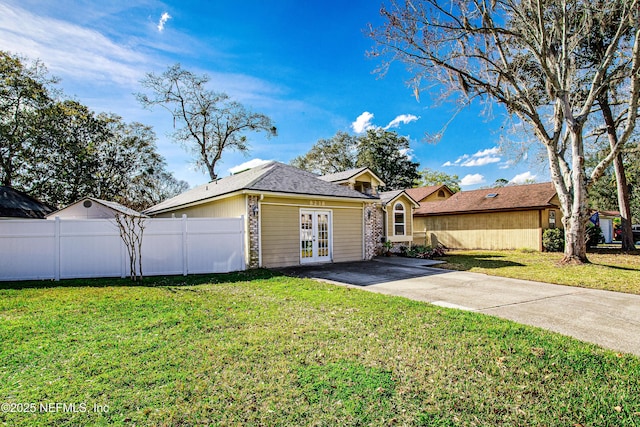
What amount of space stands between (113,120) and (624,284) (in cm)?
3257

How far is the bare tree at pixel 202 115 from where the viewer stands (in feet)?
82.9

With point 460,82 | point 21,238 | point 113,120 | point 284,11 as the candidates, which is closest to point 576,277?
point 460,82

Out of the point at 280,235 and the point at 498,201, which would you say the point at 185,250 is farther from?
the point at 498,201

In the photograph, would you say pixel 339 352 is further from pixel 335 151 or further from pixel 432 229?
pixel 335 151

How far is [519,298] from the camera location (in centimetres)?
677

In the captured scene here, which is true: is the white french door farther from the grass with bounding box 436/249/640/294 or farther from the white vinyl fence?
the grass with bounding box 436/249/640/294

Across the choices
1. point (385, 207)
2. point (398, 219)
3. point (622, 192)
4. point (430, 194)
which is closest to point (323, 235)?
point (385, 207)

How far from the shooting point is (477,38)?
12.8m

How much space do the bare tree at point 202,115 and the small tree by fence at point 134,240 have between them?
19232 mm

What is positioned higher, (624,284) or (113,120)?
(113,120)

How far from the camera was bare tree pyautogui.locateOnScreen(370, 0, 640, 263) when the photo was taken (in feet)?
37.5

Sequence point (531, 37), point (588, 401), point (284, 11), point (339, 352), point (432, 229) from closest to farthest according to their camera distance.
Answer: point (588, 401), point (339, 352), point (284, 11), point (531, 37), point (432, 229)

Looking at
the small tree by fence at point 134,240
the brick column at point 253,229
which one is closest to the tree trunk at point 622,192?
the brick column at point 253,229

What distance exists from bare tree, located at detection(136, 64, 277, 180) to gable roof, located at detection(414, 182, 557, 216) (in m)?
16.4
